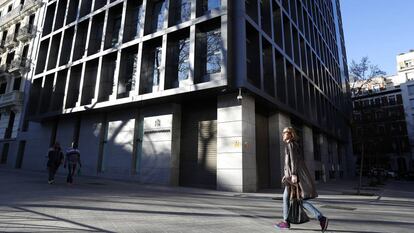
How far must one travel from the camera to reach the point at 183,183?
16.1 m

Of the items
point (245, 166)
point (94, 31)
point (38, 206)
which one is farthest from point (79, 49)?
point (38, 206)

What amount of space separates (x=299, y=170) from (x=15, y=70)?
3091cm

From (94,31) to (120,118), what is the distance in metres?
7.67

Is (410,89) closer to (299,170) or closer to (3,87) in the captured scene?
(299,170)

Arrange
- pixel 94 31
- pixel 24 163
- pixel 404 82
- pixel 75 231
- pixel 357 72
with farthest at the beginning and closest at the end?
pixel 404 82, pixel 24 163, pixel 94 31, pixel 357 72, pixel 75 231

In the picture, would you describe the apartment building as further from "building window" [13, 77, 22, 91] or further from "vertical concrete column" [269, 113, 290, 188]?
"building window" [13, 77, 22, 91]

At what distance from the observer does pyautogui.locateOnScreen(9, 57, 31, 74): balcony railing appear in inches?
1065

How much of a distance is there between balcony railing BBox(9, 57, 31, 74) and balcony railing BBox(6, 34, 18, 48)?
3.58m

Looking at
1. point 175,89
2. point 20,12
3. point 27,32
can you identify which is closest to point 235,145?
point 175,89

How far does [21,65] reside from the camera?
27.4 metres

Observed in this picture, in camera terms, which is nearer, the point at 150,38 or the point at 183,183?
the point at 183,183

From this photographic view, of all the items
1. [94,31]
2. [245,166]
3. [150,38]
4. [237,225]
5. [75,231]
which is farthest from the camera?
[94,31]

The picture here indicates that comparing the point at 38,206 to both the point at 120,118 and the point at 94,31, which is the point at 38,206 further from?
the point at 94,31


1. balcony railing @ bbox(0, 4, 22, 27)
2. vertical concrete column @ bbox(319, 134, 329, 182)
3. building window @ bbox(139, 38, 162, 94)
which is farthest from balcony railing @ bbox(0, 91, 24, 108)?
vertical concrete column @ bbox(319, 134, 329, 182)
